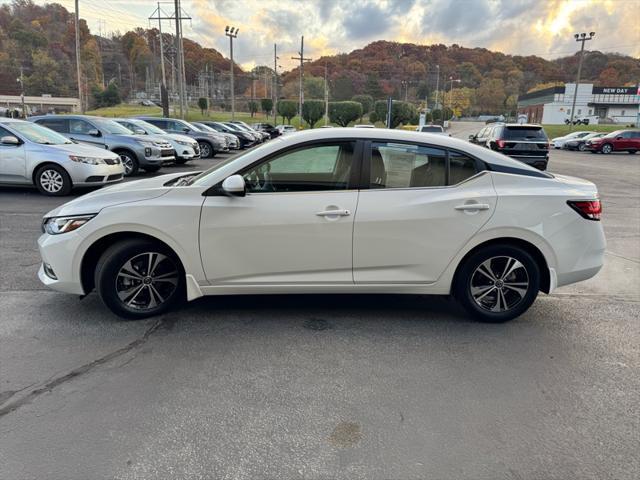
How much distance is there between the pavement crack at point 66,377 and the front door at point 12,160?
7508mm

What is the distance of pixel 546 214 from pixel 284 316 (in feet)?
7.87

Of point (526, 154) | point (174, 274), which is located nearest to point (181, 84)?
point (526, 154)

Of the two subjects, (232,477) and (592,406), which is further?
(592,406)

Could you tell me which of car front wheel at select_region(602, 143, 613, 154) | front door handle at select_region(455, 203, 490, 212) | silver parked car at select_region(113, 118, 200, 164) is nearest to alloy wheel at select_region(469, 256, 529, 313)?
front door handle at select_region(455, 203, 490, 212)

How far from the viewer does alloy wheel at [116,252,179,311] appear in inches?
151

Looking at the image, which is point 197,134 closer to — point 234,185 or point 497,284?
point 234,185

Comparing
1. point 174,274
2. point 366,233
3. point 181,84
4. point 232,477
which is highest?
point 181,84

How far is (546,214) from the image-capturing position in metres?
3.81

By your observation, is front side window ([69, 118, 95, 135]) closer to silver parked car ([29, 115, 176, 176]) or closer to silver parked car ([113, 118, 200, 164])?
silver parked car ([29, 115, 176, 176])

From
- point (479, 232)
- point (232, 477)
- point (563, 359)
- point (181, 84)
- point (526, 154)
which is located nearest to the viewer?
point (232, 477)

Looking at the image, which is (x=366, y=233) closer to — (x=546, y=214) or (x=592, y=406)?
(x=546, y=214)

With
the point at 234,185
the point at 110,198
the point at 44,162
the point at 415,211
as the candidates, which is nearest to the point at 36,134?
the point at 44,162

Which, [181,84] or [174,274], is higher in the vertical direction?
[181,84]

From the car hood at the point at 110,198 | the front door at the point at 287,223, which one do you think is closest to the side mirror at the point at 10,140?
the car hood at the point at 110,198
